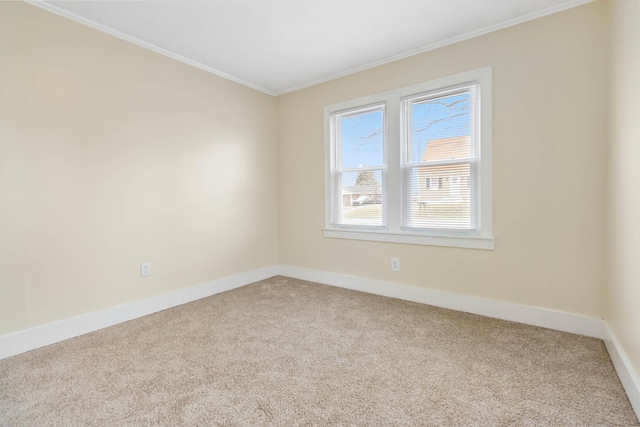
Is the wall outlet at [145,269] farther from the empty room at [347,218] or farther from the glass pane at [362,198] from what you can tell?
the glass pane at [362,198]

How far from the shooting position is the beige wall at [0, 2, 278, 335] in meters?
2.08

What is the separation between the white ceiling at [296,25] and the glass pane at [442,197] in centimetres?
115

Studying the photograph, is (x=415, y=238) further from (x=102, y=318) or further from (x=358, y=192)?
(x=102, y=318)

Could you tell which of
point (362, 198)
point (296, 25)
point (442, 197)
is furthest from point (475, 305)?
point (296, 25)

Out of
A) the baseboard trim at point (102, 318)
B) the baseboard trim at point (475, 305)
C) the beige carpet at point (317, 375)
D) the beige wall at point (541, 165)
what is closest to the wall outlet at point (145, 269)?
the baseboard trim at point (102, 318)

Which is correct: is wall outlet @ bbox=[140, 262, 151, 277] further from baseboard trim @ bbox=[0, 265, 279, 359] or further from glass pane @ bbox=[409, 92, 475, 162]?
glass pane @ bbox=[409, 92, 475, 162]

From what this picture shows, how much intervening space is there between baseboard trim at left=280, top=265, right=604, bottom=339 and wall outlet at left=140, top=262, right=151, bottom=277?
5.85 ft

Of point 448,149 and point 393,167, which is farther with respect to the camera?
point 393,167

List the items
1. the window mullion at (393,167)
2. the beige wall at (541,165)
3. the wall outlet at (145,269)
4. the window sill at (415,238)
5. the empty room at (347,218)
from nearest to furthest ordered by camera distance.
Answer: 1. the empty room at (347,218)
2. the beige wall at (541,165)
3. the window sill at (415,238)
4. the wall outlet at (145,269)
5. the window mullion at (393,167)

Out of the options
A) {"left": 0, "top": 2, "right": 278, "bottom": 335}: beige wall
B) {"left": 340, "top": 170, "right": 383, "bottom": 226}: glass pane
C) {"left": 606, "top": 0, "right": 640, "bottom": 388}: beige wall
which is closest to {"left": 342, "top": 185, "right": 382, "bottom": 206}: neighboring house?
{"left": 340, "top": 170, "right": 383, "bottom": 226}: glass pane

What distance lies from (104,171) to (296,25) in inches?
76.8

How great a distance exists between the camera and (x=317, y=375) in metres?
1.78

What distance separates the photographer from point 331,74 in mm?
3455

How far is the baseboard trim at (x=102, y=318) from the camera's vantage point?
2072 millimetres
